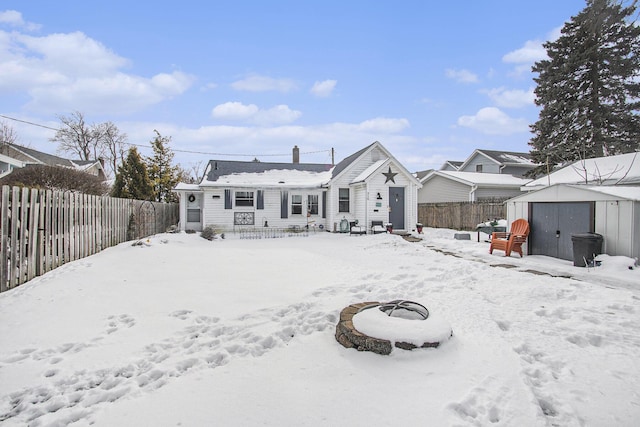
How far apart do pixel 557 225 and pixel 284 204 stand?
1222cm

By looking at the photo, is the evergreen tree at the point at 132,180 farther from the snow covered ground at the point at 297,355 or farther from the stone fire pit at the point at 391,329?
the stone fire pit at the point at 391,329

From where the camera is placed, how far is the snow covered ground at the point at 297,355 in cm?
230

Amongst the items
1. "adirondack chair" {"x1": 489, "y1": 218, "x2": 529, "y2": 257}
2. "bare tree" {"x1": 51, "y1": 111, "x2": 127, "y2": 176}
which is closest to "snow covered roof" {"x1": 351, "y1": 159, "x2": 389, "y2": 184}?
"adirondack chair" {"x1": 489, "y1": 218, "x2": 529, "y2": 257}

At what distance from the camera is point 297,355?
125 inches

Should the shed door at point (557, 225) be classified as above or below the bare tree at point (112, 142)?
below

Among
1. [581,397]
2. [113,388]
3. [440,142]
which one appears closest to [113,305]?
[113,388]

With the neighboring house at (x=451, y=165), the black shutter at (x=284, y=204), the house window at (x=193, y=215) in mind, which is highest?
the neighboring house at (x=451, y=165)

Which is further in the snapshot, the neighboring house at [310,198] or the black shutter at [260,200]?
the black shutter at [260,200]

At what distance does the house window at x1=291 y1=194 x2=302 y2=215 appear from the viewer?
17641 mm

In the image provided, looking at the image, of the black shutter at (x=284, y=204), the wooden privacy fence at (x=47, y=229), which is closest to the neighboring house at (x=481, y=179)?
the black shutter at (x=284, y=204)

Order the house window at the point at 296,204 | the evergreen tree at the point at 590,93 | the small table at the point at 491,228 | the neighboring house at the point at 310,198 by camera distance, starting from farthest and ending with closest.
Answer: the evergreen tree at the point at 590,93, the house window at the point at 296,204, the neighboring house at the point at 310,198, the small table at the point at 491,228

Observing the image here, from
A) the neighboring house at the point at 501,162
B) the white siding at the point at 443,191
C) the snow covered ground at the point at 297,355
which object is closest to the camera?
the snow covered ground at the point at 297,355

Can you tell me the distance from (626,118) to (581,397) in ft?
81.0

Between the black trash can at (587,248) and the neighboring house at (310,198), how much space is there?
9.31 meters
